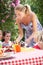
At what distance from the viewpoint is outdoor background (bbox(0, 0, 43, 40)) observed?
11.4 ft

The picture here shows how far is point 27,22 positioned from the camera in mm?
3496

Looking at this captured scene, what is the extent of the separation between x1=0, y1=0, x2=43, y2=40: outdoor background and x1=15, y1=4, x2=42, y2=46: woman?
8 cm

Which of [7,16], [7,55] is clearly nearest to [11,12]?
[7,16]

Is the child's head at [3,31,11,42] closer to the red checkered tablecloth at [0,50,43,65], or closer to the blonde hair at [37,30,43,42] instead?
the blonde hair at [37,30,43,42]

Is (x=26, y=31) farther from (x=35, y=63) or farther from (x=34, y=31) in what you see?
(x=35, y=63)

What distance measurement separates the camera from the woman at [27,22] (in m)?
3.42

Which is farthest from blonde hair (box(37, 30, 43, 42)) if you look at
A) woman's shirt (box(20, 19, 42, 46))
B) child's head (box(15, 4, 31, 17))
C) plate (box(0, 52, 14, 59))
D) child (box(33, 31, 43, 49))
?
plate (box(0, 52, 14, 59))

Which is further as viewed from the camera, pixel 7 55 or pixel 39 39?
pixel 39 39

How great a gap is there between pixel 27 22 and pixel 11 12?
34cm

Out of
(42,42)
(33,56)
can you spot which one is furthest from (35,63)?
(42,42)

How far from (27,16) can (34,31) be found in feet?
0.88

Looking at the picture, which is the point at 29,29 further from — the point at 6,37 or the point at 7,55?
the point at 7,55

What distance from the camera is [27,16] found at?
346 centimetres

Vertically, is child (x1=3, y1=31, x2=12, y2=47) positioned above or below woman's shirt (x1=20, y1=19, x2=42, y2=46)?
below
